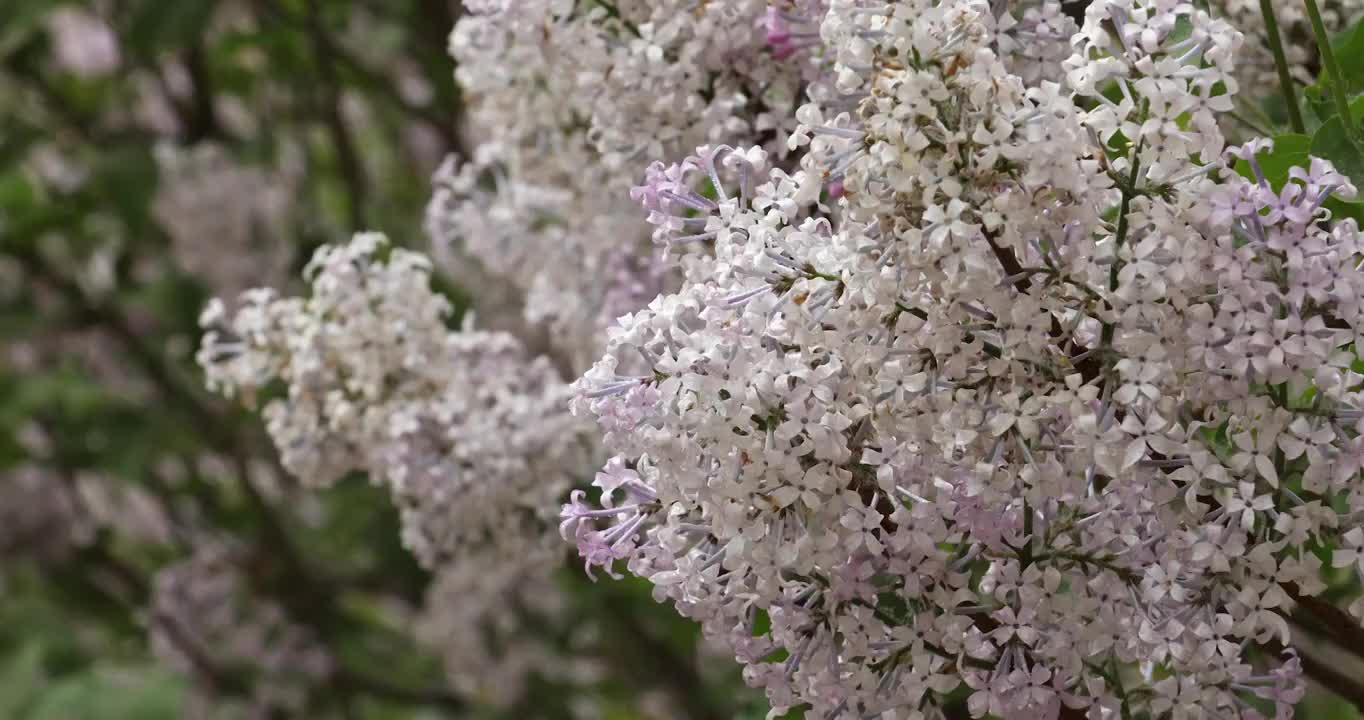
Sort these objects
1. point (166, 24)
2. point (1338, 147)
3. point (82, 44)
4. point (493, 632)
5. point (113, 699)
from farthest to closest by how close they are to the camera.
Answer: point (82, 44) → point (493, 632) → point (166, 24) → point (113, 699) → point (1338, 147)

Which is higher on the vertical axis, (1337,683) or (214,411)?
(214,411)

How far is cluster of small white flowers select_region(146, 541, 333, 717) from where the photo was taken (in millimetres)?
2537

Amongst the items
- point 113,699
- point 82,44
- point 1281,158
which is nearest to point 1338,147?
point 1281,158

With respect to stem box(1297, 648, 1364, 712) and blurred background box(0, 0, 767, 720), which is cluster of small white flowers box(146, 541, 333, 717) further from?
stem box(1297, 648, 1364, 712)

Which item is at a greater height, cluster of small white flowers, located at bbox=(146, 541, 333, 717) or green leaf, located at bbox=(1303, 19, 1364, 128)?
green leaf, located at bbox=(1303, 19, 1364, 128)

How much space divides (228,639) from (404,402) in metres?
1.49

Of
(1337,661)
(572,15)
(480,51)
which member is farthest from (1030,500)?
(1337,661)

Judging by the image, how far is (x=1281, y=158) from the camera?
35.2 inches

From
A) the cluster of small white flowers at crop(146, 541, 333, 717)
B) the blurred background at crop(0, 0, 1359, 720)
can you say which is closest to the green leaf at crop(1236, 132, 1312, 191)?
the blurred background at crop(0, 0, 1359, 720)

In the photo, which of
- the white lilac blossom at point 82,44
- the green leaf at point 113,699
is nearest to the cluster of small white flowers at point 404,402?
the green leaf at point 113,699

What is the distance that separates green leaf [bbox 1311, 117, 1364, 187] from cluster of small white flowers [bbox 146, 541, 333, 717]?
81.4 inches

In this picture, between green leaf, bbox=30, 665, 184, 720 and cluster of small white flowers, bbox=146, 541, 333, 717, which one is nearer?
green leaf, bbox=30, 665, 184, 720

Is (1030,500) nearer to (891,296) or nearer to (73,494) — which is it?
(891,296)

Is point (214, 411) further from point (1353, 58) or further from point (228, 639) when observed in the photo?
point (1353, 58)
